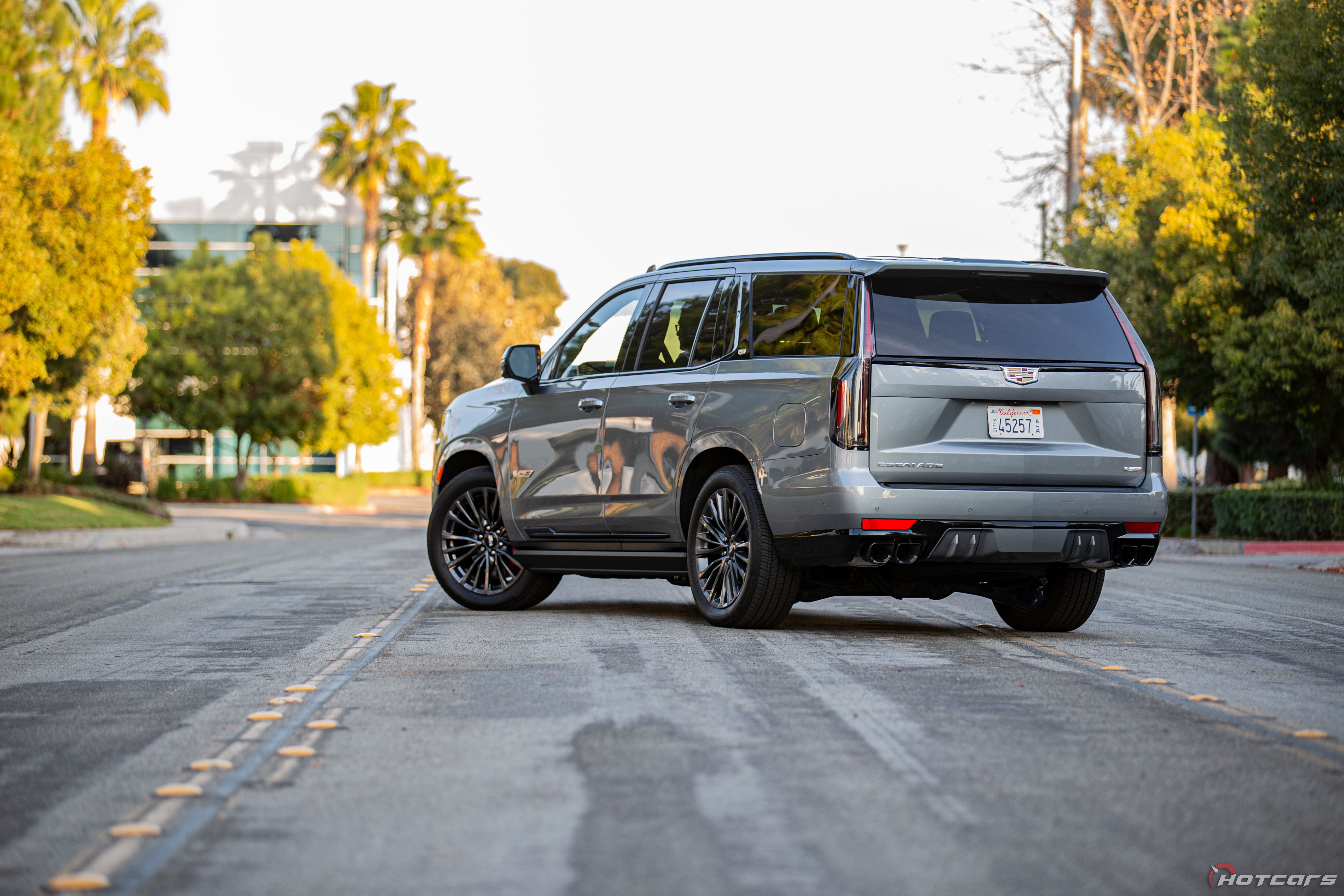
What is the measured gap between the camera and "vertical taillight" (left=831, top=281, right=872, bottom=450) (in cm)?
819

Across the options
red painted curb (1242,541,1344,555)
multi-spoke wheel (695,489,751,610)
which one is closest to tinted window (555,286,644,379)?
multi-spoke wheel (695,489,751,610)

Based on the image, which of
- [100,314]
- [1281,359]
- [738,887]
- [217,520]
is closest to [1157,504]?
[738,887]

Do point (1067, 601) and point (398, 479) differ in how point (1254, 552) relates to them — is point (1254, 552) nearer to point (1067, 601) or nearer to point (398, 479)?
point (1067, 601)

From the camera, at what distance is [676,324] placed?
976 centimetres

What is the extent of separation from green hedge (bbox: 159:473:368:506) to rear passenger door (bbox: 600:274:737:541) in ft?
123

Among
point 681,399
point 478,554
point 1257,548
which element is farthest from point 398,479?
point 681,399

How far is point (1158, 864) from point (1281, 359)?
21.2m

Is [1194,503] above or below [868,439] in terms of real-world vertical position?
below

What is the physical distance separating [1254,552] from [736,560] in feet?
51.9

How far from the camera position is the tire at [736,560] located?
8.73 metres

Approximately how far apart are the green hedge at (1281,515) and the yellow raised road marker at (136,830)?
22388mm

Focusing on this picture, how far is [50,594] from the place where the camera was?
43.2 feet

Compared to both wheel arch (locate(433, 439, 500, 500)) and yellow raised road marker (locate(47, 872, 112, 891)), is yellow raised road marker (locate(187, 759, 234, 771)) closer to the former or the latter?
yellow raised road marker (locate(47, 872, 112, 891))

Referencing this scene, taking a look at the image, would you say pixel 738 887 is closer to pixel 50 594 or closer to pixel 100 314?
pixel 50 594
